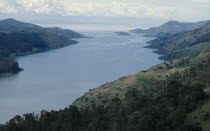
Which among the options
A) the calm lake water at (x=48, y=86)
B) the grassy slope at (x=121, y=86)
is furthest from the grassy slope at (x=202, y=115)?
the calm lake water at (x=48, y=86)

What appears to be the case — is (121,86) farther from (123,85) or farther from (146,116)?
(146,116)

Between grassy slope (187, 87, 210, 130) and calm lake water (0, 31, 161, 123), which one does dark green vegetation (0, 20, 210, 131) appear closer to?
grassy slope (187, 87, 210, 130)

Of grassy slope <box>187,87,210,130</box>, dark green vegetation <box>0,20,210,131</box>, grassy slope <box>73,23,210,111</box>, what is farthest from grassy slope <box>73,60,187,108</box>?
grassy slope <box>187,87,210,130</box>

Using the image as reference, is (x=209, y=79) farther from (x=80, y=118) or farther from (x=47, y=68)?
(x=47, y=68)

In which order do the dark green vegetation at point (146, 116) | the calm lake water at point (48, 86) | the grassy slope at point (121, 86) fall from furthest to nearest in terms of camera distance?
1. the calm lake water at point (48, 86)
2. the grassy slope at point (121, 86)
3. the dark green vegetation at point (146, 116)

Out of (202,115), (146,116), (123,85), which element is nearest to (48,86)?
(123,85)

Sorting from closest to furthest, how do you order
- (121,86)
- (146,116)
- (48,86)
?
(146,116), (121,86), (48,86)

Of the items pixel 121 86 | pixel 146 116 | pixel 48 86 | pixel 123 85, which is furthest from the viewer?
pixel 48 86

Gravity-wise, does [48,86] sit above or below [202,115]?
below

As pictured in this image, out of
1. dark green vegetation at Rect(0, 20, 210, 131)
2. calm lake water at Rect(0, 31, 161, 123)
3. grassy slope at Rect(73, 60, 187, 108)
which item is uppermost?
dark green vegetation at Rect(0, 20, 210, 131)

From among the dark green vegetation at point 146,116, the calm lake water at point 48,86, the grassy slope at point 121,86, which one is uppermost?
the dark green vegetation at point 146,116

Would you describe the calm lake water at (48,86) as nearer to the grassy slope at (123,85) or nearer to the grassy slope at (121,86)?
the grassy slope at (121,86)
